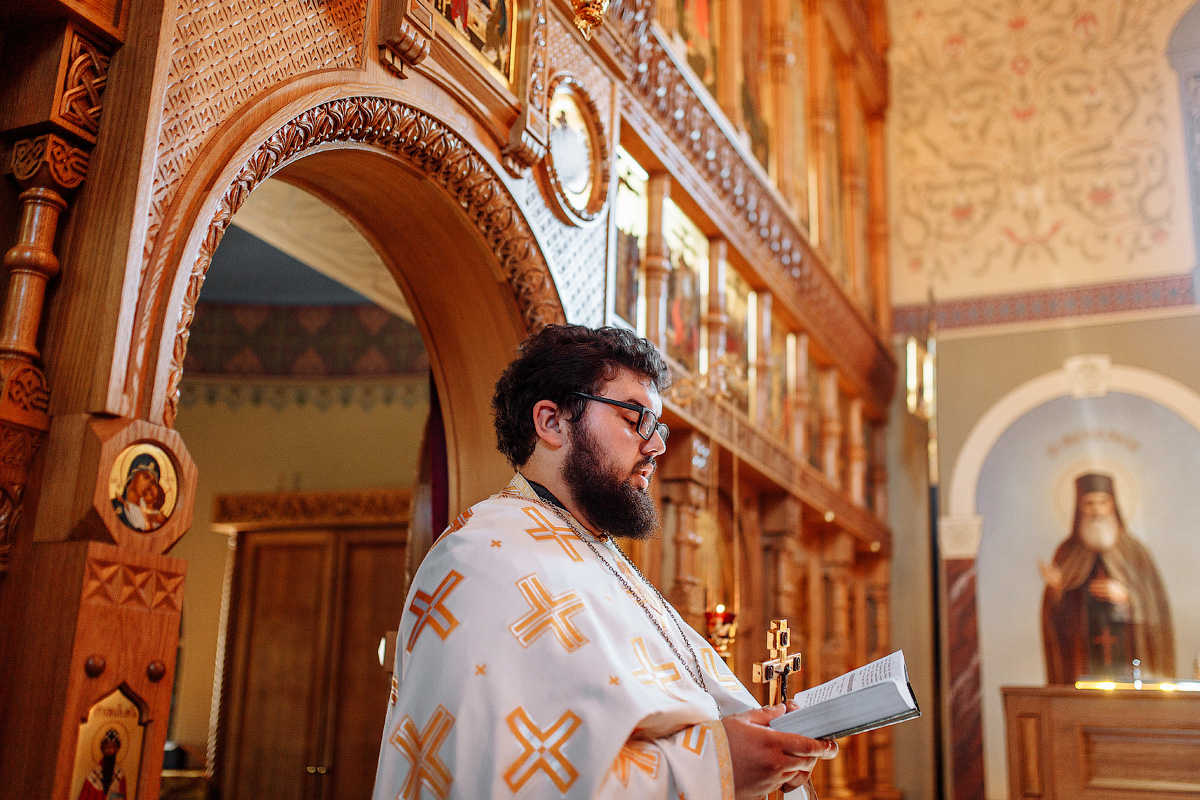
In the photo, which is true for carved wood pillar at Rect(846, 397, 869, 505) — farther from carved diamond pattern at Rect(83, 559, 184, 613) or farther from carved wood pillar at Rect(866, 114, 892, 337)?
carved diamond pattern at Rect(83, 559, 184, 613)

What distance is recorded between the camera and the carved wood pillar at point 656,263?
198 inches

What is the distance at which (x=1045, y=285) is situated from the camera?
9820 mm

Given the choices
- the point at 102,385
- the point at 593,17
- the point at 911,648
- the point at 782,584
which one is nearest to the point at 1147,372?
the point at 911,648

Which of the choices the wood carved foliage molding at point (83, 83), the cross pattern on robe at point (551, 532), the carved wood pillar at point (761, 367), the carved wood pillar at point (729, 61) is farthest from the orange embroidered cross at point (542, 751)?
the carved wood pillar at point (729, 61)

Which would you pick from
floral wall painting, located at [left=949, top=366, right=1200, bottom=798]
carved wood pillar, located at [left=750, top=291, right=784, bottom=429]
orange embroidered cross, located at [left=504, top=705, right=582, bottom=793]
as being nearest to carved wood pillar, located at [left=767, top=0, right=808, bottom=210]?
carved wood pillar, located at [left=750, top=291, right=784, bottom=429]

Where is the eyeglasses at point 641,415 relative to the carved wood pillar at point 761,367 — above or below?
below

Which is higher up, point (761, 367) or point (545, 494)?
point (761, 367)

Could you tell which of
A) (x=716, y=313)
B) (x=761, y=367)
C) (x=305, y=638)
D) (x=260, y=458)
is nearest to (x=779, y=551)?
(x=761, y=367)

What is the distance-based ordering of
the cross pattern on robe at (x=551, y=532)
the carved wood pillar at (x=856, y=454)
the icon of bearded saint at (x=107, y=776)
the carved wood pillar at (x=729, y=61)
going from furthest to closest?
the carved wood pillar at (x=856, y=454) < the carved wood pillar at (x=729, y=61) < the cross pattern on robe at (x=551, y=532) < the icon of bearded saint at (x=107, y=776)

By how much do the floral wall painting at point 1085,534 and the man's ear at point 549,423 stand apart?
25.1 ft

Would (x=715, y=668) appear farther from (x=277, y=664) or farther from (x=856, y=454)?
(x=856, y=454)

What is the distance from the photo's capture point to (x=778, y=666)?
2.57 m

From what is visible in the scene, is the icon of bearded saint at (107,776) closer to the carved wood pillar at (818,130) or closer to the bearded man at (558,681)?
the bearded man at (558,681)

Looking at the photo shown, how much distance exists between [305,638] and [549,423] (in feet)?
19.6
